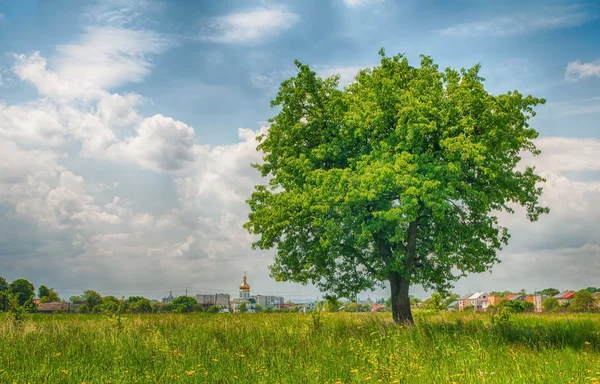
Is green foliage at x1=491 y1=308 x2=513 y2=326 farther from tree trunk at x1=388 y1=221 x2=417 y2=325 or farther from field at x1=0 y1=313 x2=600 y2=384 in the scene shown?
tree trunk at x1=388 y1=221 x2=417 y2=325

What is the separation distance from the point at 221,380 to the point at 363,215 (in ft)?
37.8

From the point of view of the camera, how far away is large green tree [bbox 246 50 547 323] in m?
19.9

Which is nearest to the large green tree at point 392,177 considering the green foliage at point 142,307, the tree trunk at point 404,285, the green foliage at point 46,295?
the tree trunk at point 404,285

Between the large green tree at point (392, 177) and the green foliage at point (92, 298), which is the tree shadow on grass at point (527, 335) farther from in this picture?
the green foliage at point (92, 298)

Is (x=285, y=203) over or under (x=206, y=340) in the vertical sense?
over

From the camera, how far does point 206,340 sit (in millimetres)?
15273

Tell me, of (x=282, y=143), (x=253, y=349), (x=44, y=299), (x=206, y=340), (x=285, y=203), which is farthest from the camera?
(x=44, y=299)

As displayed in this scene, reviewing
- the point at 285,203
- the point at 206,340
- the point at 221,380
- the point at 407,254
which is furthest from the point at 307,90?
the point at 221,380

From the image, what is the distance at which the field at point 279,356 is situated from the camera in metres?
10.7

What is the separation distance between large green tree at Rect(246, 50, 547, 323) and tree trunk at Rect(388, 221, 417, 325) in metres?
0.05

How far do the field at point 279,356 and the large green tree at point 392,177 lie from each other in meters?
4.43

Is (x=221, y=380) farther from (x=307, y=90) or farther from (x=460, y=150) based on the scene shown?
(x=307, y=90)

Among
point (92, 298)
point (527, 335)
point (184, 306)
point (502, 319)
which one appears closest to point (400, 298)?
Result: point (502, 319)

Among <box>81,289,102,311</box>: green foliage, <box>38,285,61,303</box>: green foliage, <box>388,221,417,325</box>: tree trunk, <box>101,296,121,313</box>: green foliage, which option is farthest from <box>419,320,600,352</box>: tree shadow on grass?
<box>38,285,61,303</box>: green foliage
